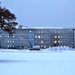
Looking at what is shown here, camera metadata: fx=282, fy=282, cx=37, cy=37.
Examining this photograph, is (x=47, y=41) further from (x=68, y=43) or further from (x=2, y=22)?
(x=2, y=22)

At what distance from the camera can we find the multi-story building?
502 ft

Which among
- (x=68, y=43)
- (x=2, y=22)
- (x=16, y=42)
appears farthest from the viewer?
(x=68, y=43)

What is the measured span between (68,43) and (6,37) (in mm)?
35616

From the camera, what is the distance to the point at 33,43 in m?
155

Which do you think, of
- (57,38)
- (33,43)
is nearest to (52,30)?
(57,38)

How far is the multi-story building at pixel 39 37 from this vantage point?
153m
